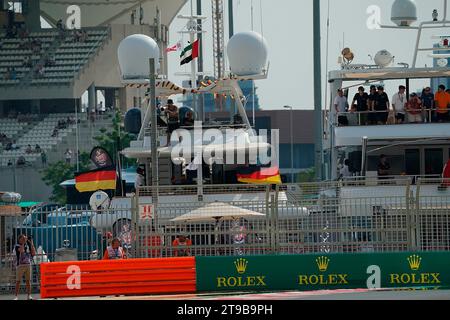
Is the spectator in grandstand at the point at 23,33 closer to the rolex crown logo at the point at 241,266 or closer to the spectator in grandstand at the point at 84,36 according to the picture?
the spectator in grandstand at the point at 84,36

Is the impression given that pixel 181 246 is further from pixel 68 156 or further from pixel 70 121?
pixel 70 121

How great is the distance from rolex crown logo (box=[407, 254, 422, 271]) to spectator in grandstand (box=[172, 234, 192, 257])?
13.2 ft

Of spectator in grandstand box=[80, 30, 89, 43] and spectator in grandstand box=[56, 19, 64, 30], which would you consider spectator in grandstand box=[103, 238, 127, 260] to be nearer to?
spectator in grandstand box=[80, 30, 89, 43]

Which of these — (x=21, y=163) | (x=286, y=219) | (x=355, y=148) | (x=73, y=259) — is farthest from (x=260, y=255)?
(x=21, y=163)

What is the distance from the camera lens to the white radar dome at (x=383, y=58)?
1460 inches

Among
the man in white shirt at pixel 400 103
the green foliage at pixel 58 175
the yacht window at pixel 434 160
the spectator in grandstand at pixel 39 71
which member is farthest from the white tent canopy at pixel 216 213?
the spectator in grandstand at pixel 39 71

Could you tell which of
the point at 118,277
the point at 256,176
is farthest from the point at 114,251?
the point at 256,176

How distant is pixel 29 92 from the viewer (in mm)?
83438

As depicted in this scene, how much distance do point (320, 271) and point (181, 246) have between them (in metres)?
2.71

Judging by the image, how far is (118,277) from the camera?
2725cm

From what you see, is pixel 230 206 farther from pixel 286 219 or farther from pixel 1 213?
pixel 1 213

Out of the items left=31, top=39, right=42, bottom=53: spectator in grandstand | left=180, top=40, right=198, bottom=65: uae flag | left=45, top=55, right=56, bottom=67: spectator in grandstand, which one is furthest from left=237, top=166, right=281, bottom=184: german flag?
left=31, top=39, right=42, bottom=53: spectator in grandstand

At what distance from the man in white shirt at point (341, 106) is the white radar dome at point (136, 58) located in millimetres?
6114

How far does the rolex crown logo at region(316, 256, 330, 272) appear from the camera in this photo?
27.4m
